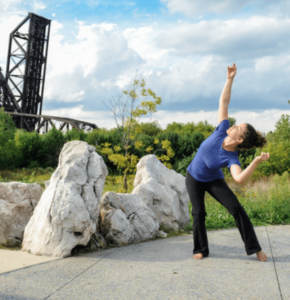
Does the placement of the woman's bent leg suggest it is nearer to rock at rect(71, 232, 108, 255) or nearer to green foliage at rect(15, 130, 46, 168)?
rock at rect(71, 232, 108, 255)

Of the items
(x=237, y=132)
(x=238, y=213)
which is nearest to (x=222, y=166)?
(x=237, y=132)

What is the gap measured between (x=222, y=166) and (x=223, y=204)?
538 millimetres

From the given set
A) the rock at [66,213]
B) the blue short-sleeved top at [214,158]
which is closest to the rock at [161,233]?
the rock at [66,213]

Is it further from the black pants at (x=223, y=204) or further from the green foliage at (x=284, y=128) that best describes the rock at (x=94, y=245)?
the green foliage at (x=284, y=128)

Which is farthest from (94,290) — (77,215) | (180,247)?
(180,247)

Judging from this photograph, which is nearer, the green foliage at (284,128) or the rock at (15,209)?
the rock at (15,209)

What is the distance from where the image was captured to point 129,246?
4578mm

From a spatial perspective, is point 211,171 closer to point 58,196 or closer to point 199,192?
point 199,192

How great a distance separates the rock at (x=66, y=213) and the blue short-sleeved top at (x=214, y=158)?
1.50 metres

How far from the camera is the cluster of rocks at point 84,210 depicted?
4.04m

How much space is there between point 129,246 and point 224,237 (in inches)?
64.6

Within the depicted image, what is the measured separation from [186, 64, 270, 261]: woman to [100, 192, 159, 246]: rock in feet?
3.68

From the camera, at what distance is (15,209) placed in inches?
191

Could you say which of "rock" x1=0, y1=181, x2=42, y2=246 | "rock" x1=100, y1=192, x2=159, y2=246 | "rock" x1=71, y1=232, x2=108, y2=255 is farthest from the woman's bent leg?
Answer: "rock" x1=0, y1=181, x2=42, y2=246
